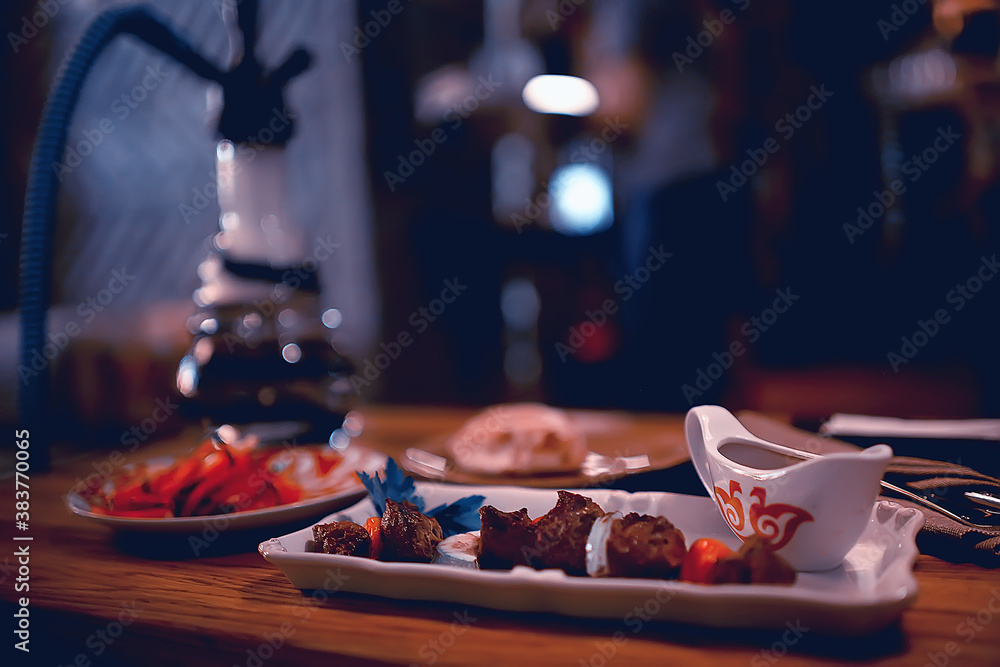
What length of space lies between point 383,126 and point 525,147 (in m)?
0.94

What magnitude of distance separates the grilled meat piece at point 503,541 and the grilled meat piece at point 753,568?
0.18 m

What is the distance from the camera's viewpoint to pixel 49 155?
114cm

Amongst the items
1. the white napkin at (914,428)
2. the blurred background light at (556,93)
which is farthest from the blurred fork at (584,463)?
the blurred background light at (556,93)

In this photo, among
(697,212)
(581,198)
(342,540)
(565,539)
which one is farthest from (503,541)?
(581,198)

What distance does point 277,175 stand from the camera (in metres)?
1.23

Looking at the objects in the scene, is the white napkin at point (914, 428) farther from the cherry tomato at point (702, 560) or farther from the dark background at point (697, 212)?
the dark background at point (697, 212)

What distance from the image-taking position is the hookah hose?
3.65 ft

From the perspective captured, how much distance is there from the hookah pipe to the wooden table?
496 mm

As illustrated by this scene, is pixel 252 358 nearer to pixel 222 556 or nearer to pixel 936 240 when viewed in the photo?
pixel 222 556

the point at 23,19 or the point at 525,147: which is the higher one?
the point at 23,19

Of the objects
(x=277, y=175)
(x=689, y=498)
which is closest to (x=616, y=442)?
(x=689, y=498)

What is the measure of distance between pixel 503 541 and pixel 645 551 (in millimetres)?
143

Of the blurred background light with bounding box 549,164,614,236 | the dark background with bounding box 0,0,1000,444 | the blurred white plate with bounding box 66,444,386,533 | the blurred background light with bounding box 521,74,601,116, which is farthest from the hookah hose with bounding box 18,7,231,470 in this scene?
the blurred background light with bounding box 549,164,614,236

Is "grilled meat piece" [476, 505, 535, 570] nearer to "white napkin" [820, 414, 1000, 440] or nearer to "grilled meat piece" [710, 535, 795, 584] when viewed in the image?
"grilled meat piece" [710, 535, 795, 584]
